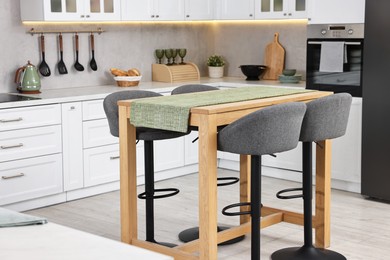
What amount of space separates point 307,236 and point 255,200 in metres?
0.61

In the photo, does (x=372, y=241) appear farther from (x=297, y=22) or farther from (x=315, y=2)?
(x=297, y=22)

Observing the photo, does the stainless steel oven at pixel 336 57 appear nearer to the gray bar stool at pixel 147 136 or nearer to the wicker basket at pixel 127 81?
the wicker basket at pixel 127 81

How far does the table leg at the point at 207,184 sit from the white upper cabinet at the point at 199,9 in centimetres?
323

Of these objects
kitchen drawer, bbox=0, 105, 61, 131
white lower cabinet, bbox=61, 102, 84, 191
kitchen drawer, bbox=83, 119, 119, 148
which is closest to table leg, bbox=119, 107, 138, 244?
kitchen drawer, bbox=0, 105, 61, 131

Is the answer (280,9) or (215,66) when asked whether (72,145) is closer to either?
(215,66)

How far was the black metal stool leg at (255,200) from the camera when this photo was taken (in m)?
3.56

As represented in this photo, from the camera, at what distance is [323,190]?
13.8ft

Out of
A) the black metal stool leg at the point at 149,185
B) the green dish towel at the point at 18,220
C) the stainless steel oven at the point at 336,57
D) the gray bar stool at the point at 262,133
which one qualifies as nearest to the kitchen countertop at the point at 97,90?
the stainless steel oven at the point at 336,57

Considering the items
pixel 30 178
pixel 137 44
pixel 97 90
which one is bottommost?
pixel 30 178

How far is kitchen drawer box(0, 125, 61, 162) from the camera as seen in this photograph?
4871mm

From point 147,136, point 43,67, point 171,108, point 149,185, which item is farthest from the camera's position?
point 43,67

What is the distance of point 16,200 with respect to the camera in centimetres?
502

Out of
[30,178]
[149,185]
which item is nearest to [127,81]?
[30,178]

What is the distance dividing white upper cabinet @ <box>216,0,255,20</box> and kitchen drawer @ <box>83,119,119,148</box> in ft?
6.05
